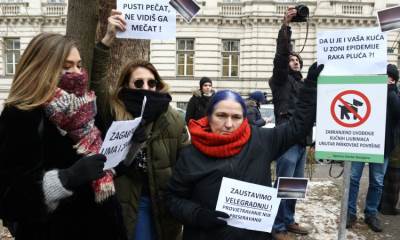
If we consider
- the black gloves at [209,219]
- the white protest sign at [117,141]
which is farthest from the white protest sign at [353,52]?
the white protest sign at [117,141]

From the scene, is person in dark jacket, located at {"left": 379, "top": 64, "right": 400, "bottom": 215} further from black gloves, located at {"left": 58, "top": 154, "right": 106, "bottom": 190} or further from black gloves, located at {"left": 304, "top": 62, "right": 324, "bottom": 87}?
black gloves, located at {"left": 58, "top": 154, "right": 106, "bottom": 190}

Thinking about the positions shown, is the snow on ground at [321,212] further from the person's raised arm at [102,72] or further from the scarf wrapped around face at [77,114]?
the scarf wrapped around face at [77,114]

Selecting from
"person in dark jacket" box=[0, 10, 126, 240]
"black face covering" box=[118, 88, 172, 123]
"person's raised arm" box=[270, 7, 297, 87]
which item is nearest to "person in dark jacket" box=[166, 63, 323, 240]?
"black face covering" box=[118, 88, 172, 123]

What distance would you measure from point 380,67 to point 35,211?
2639 mm

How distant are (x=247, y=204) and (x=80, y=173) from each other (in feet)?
3.51

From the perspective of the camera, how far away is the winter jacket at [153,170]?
8.61 ft

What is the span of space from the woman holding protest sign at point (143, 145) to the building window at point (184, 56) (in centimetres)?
2224

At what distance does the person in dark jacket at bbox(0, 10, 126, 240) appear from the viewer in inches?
74.4

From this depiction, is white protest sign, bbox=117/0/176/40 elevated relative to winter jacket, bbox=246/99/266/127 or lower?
elevated

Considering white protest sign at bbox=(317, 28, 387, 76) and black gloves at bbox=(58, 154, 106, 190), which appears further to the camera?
white protest sign at bbox=(317, 28, 387, 76)

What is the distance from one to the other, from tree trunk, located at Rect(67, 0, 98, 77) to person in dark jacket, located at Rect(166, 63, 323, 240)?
2.17 m

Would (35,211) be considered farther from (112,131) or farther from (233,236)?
(233,236)

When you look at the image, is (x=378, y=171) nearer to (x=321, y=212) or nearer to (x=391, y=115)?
(x=391, y=115)

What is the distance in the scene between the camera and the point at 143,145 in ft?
8.58
